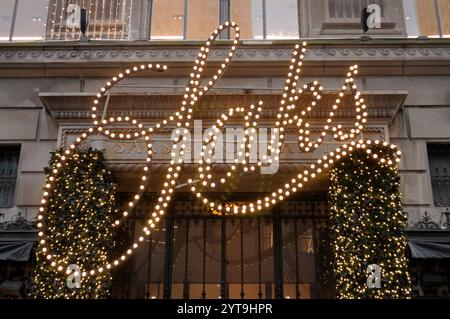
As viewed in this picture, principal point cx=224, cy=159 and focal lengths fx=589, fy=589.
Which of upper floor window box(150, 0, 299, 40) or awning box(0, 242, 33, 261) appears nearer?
awning box(0, 242, 33, 261)

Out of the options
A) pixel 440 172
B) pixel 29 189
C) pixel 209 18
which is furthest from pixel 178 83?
pixel 440 172

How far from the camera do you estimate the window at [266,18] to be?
13953 millimetres

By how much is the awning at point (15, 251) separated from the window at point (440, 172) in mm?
8386

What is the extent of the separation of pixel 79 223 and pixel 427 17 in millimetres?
9297

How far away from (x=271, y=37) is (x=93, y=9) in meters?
4.31

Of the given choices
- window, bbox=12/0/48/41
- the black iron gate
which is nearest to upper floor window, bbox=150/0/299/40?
window, bbox=12/0/48/41

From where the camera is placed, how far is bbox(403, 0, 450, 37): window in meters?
13.9

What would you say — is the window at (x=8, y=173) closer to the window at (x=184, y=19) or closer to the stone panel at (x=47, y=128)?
the stone panel at (x=47, y=128)

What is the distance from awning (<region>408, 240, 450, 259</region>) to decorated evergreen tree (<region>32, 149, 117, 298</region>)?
5.94 meters

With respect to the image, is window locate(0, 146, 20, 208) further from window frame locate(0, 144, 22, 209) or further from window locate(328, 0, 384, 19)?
window locate(328, 0, 384, 19)

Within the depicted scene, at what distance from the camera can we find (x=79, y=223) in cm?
1152

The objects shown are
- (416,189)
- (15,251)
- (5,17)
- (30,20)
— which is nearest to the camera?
(15,251)

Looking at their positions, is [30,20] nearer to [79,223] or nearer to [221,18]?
[221,18]

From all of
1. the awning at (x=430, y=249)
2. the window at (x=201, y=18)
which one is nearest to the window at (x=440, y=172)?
the awning at (x=430, y=249)
